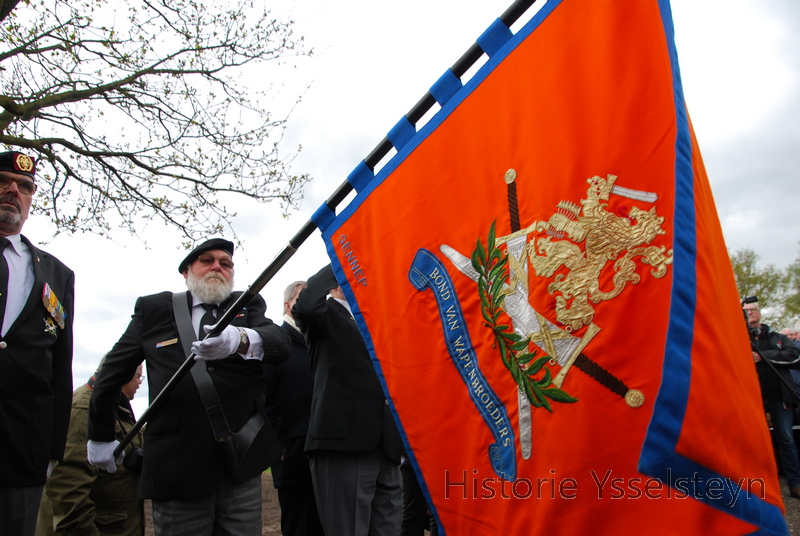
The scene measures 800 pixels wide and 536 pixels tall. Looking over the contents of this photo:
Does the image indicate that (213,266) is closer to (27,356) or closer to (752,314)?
(27,356)

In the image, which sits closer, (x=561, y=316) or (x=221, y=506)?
(x=561, y=316)

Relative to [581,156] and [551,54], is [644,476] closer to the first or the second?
[581,156]

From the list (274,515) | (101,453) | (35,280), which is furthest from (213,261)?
(274,515)

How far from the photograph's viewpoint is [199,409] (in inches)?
125

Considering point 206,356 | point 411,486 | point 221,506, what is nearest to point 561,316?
point 206,356

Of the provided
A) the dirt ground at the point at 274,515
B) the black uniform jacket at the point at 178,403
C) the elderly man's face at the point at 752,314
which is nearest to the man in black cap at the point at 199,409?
the black uniform jacket at the point at 178,403

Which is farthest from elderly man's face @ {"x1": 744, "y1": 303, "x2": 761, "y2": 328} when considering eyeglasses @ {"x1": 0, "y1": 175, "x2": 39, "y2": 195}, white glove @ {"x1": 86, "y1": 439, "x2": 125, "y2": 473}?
eyeglasses @ {"x1": 0, "y1": 175, "x2": 39, "y2": 195}

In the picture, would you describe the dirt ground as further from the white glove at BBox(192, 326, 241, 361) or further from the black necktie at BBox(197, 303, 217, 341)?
the white glove at BBox(192, 326, 241, 361)

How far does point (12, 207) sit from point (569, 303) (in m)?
2.56

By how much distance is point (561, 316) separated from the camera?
188 centimetres

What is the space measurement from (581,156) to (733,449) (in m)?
0.97

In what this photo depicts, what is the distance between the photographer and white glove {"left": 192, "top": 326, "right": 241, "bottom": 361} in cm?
293

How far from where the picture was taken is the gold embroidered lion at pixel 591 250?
A: 1830mm

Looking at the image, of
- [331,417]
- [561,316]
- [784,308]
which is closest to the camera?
[561,316]
